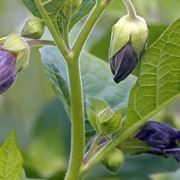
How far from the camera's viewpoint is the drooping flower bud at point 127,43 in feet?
3.29

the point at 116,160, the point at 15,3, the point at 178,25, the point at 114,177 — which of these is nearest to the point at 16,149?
the point at 116,160

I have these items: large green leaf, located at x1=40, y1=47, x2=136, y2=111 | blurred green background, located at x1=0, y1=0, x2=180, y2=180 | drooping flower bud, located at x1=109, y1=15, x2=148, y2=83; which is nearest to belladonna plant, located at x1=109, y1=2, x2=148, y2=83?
drooping flower bud, located at x1=109, y1=15, x2=148, y2=83

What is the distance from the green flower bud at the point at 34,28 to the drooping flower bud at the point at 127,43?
11 cm

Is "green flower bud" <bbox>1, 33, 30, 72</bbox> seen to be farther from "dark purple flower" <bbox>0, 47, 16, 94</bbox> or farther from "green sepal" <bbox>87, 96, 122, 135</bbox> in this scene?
"green sepal" <bbox>87, 96, 122, 135</bbox>

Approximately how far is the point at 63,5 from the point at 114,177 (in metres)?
0.77

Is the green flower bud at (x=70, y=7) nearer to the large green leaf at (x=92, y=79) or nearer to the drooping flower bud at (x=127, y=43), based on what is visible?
the drooping flower bud at (x=127, y=43)

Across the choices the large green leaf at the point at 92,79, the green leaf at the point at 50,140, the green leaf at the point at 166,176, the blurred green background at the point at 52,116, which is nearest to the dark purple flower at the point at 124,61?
the large green leaf at the point at 92,79

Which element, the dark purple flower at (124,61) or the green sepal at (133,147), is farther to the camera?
the green sepal at (133,147)

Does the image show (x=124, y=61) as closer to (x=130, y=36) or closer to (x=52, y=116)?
(x=130, y=36)

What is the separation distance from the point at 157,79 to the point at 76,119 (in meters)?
0.13

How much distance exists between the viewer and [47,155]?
6.27 feet

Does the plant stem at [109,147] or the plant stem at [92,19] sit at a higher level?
the plant stem at [92,19]

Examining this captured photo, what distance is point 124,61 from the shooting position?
1.00 metres

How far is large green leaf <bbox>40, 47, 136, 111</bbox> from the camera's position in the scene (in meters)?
1.26
